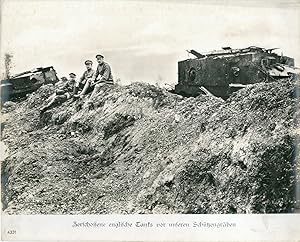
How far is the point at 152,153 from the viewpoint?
2.17m

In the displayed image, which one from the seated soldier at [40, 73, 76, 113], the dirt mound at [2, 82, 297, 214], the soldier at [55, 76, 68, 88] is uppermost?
the soldier at [55, 76, 68, 88]

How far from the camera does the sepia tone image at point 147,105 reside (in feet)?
6.95

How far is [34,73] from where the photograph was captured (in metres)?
2.18

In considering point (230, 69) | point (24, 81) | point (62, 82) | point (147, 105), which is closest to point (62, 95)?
point (62, 82)

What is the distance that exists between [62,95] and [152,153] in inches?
18.2

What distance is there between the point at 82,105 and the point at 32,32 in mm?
366

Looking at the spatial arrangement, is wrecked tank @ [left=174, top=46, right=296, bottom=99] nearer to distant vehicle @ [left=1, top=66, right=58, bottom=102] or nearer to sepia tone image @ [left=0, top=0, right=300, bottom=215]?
sepia tone image @ [left=0, top=0, right=300, bottom=215]

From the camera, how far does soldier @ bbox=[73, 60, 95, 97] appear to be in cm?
221

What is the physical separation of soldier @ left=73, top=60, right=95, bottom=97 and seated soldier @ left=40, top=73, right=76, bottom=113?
2cm

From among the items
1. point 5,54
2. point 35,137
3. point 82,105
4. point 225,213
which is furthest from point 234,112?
point 5,54

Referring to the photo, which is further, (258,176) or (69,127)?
(69,127)

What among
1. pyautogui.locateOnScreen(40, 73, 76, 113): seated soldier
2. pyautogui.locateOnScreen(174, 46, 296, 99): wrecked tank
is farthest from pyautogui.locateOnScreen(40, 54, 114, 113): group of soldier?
pyautogui.locateOnScreen(174, 46, 296, 99): wrecked tank

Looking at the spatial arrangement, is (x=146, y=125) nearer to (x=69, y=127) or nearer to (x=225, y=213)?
(x=69, y=127)

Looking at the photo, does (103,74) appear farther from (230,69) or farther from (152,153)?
(230,69)
